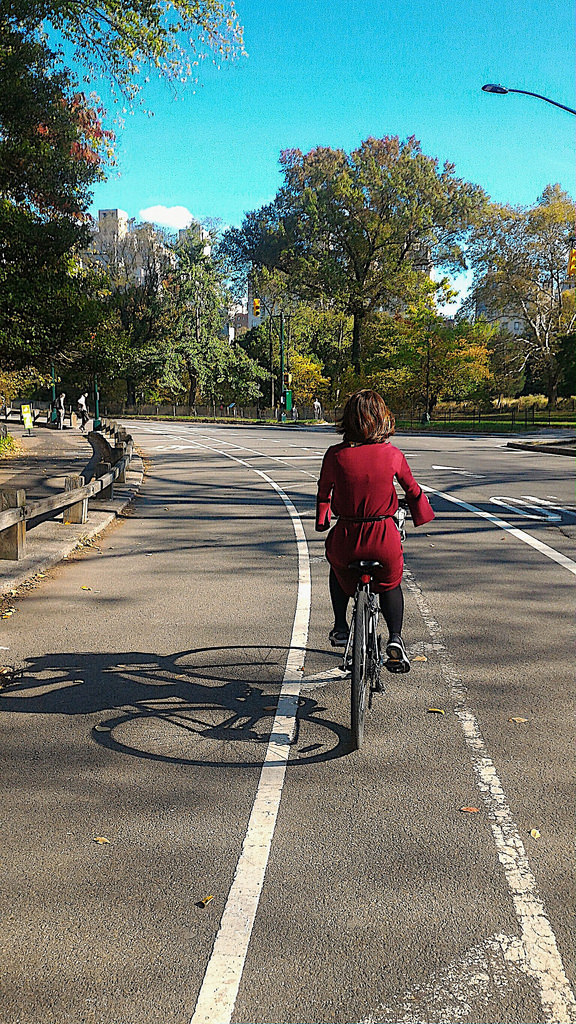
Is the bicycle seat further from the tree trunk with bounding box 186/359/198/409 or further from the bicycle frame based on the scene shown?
the tree trunk with bounding box 186/359/198/409

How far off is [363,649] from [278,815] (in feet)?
3.59

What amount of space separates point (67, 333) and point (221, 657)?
1557 cm

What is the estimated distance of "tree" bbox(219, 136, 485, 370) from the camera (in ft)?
225

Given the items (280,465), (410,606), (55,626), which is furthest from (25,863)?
(280,465)

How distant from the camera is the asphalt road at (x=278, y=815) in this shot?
310 centimetres

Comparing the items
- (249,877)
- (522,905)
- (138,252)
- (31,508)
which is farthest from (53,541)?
(138,252)

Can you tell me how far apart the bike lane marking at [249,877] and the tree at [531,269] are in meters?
69.6

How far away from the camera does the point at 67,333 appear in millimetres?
21000

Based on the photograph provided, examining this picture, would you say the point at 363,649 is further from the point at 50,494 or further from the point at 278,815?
the point at 50,494

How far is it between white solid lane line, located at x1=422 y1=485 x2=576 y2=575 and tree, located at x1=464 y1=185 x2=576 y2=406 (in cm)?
5721

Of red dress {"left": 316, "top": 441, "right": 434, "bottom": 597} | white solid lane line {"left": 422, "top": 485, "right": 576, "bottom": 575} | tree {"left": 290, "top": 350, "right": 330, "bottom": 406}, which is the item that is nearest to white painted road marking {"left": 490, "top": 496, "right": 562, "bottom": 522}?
white solid lane line {"left": 422, "top": 485, "right": 576, "bottom": 575}

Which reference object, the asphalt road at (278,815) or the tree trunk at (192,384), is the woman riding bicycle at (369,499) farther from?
the tree trunk at (192,384)

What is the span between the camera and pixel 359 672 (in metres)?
4.95

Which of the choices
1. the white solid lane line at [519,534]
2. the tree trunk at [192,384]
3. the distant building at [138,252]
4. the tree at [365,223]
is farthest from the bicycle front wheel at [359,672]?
the tree trunk at [192,384]
